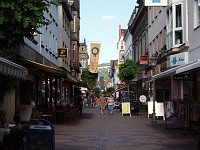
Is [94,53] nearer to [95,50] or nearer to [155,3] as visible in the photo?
[95,50]

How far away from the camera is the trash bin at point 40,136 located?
8.95m

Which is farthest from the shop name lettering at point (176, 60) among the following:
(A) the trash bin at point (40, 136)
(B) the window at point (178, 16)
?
(A) the trash bin at point (40, 136)

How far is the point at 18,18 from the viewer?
11.1 m

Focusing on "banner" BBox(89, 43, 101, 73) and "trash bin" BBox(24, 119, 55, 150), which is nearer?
"trash bin" BBox(24, 119, 55, 150)

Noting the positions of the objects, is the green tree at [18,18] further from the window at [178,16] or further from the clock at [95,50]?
the clock at [95,50]

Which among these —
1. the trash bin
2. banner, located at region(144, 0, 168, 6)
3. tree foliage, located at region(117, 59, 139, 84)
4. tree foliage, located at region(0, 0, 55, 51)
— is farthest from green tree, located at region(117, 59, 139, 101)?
the trash bin

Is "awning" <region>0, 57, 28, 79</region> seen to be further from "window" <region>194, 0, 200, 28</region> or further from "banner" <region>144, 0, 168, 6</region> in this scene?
"banner" <region>144, 0, 168, 6</region>

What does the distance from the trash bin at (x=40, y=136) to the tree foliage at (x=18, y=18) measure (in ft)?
11.1

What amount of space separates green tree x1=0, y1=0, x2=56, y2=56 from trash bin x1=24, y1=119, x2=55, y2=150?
11.1ft

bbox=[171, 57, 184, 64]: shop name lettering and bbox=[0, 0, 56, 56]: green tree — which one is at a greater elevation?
bbox=[171, 57, 184, 64]: shop name lettering

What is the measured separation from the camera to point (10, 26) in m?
11.5

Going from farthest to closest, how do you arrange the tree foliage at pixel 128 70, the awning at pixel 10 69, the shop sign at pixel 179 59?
the tree foliage at pixel 128 70, the shop sign at pixel 179 59, the awning at pixel 10 69

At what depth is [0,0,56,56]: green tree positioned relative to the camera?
1112 centimetres

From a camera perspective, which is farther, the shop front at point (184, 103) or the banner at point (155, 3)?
the banner at point (155, 3)
